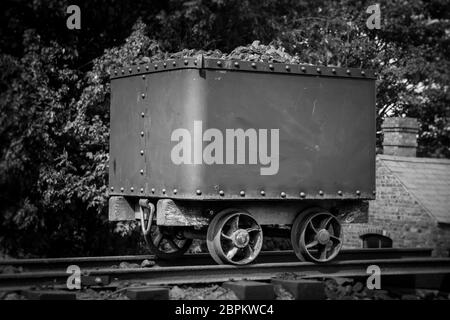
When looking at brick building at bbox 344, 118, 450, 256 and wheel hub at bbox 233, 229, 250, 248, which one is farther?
brick building at bbox 344, 118, 450, 256

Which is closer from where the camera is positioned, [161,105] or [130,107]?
[161,105]

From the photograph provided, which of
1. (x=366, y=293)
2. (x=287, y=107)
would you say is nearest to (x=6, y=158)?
(x=287, y=107)

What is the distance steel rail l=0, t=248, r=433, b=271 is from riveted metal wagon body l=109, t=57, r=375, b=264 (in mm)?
594

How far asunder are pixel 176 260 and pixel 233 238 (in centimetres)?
171

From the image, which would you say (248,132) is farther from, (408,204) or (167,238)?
(408,204)

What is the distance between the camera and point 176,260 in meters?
10.4

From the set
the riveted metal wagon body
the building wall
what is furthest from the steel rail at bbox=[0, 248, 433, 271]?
the building wall

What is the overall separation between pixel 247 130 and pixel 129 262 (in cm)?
252

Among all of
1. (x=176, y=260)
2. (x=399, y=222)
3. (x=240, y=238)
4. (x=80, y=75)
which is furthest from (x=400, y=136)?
(x=240, y=238)

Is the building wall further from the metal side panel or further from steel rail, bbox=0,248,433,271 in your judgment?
the metal side panel

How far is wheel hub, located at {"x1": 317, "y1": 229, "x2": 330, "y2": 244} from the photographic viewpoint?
9414 mm
